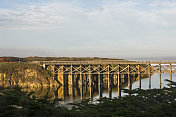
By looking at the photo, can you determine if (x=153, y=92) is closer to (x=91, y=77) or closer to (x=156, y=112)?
(x=156, y=112)

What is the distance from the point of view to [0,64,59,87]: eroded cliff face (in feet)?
184

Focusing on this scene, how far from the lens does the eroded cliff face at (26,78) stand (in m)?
56.2

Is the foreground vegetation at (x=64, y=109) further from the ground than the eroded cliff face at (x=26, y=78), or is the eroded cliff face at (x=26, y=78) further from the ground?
the foreground vegetation at (x=64, y=109)

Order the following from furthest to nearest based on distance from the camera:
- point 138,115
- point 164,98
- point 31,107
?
1. point 164,98
2. point 31,107
3. point 138,115

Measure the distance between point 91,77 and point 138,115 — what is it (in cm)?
Result: 4343

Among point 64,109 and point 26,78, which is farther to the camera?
point 26,78

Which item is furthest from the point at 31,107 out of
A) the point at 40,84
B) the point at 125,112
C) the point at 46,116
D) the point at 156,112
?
the point at 40,84

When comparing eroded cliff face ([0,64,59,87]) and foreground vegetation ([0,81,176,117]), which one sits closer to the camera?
foreground vegetation ([0,81,176,117])

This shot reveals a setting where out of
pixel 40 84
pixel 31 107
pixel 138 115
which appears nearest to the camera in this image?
pixel 138 115

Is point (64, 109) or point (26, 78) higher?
point (64, 109)

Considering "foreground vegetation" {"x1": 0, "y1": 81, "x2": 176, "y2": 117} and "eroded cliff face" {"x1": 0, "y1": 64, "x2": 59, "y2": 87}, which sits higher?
"foreground vegetation" {"x1": 0, "y1": 81, "x2": 176, "y2": 117}

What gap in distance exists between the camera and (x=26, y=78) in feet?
188

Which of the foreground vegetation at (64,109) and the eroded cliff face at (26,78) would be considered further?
the eroded cliff face at (26,78)

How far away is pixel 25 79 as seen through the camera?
57.0 metres
